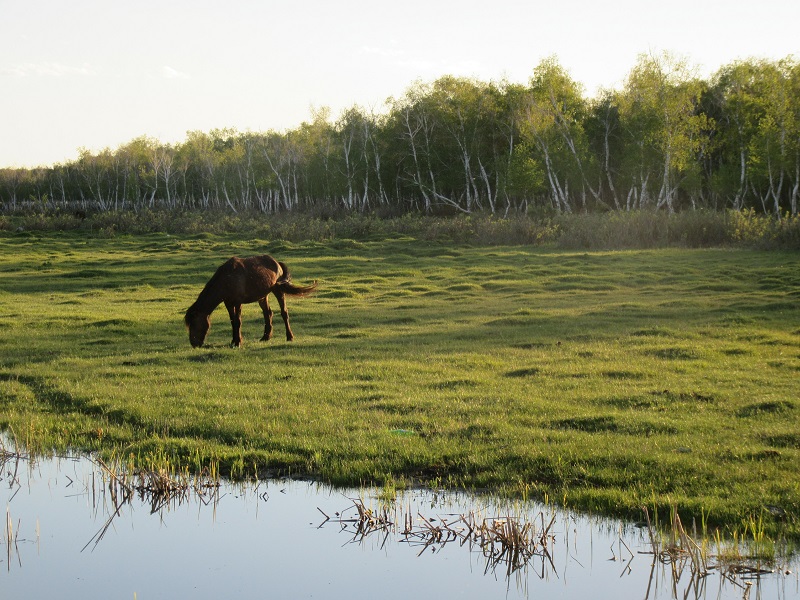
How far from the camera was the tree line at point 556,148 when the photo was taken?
169 feet

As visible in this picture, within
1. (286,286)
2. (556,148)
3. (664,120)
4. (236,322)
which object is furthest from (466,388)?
(556,148)

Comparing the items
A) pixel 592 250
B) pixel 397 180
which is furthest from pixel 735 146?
pixel 397 180

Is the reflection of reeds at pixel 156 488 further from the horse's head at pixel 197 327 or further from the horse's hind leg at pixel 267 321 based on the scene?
the horse's hind leg at pixel 267 321

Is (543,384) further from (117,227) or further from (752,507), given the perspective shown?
(117,227)

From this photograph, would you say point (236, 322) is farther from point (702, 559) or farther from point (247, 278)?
point (702, 559)

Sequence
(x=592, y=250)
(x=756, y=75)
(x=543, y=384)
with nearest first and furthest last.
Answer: (x=543, y=384), (x=592, y=250), (x=756, y=75)

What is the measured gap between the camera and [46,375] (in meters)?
13.7

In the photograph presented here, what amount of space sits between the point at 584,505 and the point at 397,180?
69751 millimetres

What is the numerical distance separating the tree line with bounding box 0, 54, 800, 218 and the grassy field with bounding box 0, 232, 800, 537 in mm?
26361

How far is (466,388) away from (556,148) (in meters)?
49.8

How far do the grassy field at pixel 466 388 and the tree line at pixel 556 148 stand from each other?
86.5ft

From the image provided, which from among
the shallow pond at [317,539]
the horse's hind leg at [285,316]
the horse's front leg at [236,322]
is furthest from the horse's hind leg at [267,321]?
the shallow pond at [317,539]

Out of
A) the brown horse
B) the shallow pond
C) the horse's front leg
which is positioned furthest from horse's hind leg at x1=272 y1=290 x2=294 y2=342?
the shallow pond

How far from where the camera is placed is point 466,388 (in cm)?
1236
